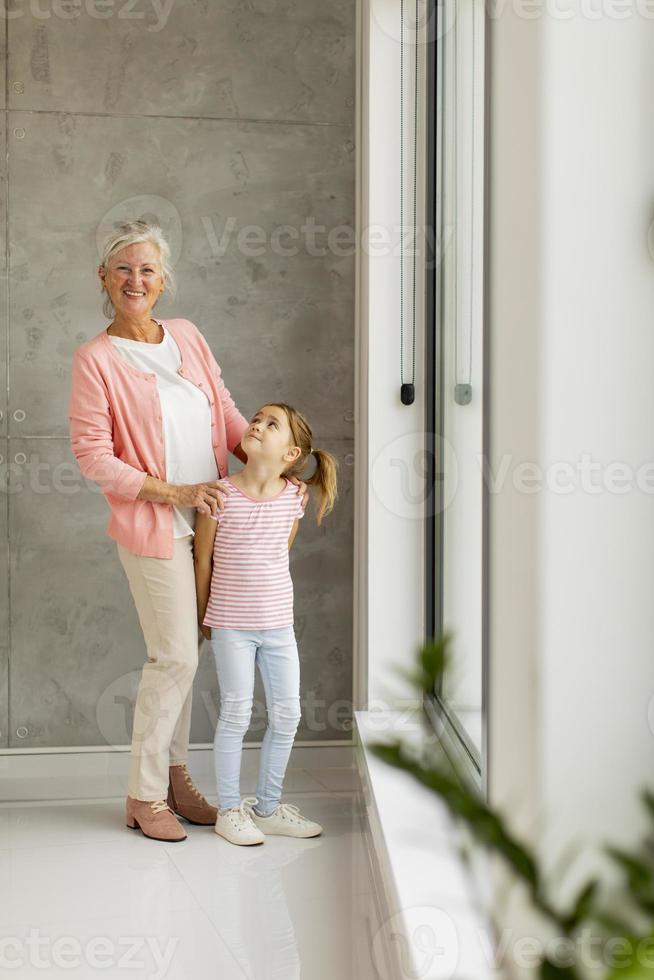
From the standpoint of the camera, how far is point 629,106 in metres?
0.68

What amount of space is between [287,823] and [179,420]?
115 centimetres

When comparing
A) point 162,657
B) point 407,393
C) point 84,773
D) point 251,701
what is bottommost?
point 84,773

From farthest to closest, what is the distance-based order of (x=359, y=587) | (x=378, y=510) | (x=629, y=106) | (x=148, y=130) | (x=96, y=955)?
(x=148, y=130) → (x=359, y=587) → (x=378, y=510) → (x=96, y=955) → (x=629, y=106)

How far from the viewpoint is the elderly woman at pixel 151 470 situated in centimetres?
254

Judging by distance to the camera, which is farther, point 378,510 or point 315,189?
point 315,189

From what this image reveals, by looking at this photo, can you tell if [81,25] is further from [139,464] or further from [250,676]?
[250,676]

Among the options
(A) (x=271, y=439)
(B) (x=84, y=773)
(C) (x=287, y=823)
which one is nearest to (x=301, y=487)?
(A) (x=271, y=439)

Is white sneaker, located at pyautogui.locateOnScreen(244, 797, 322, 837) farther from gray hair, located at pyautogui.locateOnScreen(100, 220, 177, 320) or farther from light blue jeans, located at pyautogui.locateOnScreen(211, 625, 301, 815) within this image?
gray hair, located at pyautogui.locateOnScreen(100, 220, 177, 320)

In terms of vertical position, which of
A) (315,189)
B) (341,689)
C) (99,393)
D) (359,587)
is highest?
(315,189)

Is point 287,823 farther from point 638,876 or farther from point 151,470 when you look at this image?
point 638,876

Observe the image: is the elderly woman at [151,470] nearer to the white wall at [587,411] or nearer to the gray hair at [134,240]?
the gray hair at [134,240]

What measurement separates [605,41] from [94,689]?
2721mm

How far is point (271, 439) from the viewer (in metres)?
2.52

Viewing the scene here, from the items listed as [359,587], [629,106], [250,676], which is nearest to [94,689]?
[250,676]
